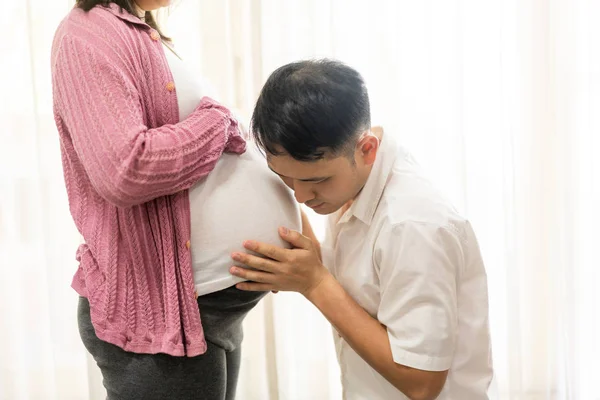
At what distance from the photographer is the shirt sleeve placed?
97cm

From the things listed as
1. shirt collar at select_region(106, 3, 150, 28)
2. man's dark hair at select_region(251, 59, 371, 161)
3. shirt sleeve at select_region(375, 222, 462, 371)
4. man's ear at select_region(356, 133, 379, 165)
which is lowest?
shirt sleeve at select_region(375, 222, 462, 371)

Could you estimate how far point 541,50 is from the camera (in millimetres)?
1904

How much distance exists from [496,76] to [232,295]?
47.6 inches

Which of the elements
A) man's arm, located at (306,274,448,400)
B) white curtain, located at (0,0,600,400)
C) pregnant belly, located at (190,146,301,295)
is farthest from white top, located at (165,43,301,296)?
white curtain, located at (0,0,600,400)

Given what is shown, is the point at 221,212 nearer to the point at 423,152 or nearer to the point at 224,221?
the point at 224,221

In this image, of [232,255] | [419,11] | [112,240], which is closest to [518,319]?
[419,11]

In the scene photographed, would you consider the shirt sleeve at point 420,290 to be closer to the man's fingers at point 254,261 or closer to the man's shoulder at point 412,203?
the man's shoulder at point 412,203

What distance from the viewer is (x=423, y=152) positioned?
6.29 ft

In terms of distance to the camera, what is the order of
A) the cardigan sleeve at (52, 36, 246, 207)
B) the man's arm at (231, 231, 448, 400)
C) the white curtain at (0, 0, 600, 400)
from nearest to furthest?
1. the cardigan sleeve at (52, 36, 246, 207)
2. the man's arm at (231, 231, 448, 400)
3. the white curtain at (0, 0, 600, 400)

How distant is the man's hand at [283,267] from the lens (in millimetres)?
1025

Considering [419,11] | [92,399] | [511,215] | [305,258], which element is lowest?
[92,399]

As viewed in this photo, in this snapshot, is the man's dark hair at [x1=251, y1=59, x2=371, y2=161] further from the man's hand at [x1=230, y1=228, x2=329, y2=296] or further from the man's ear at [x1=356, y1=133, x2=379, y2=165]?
the man's hand at [x1=230, y1=228, x2=329, y2=296]

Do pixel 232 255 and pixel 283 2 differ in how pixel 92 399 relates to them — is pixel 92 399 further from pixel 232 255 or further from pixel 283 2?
pixel 283 2

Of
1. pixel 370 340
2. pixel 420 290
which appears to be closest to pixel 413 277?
pixel 420 290
